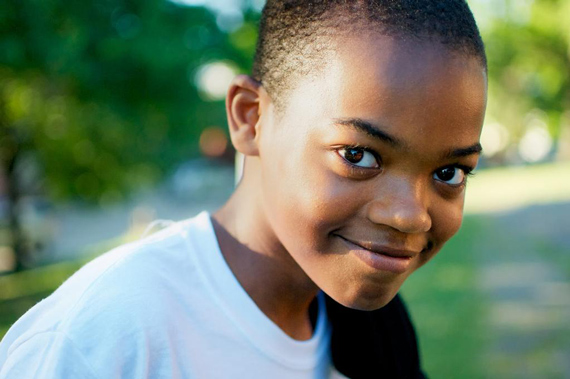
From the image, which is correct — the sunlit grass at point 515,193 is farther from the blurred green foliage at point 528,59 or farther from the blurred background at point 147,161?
the blurred green foliage at point 528,59

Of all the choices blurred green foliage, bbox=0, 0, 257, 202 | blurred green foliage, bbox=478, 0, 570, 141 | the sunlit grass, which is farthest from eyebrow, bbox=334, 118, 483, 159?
blurred green foliage, bbox=478, 0, 570, 141

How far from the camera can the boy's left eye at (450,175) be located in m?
1.55

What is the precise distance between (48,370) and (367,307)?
78 cm

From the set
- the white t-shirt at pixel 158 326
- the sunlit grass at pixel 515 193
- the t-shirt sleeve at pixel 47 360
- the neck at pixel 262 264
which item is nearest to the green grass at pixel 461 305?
the sunlit grass at pixel 515 193

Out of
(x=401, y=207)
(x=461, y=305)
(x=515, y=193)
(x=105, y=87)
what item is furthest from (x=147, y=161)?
(x=515, y=193)

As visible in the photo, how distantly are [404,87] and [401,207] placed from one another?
0.93 ft

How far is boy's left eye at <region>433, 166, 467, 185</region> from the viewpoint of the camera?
155 cm

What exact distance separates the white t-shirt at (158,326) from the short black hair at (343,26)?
0.52 m


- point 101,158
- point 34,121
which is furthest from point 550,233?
point 34,121

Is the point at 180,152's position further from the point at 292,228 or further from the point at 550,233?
the point at 292,228

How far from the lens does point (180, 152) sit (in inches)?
421

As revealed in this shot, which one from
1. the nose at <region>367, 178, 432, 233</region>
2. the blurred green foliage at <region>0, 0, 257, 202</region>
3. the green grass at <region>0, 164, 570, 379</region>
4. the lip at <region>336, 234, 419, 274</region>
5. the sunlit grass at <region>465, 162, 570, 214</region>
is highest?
the nose at <region>367, 178, 432, 233</region>

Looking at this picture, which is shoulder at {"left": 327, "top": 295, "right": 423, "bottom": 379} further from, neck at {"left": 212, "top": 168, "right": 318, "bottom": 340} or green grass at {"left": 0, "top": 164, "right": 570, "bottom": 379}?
green grass at {"left": 0, "top": 164, "right": 570, "bottom": 379}

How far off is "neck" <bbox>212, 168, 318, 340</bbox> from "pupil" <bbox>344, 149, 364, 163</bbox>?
0.38m
